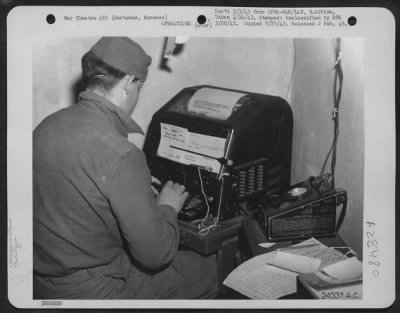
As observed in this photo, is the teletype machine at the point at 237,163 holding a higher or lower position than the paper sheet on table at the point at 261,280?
higher

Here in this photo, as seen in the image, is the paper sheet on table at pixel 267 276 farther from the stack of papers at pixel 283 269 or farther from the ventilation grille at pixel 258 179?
the ventilation grille at pixel 258 179

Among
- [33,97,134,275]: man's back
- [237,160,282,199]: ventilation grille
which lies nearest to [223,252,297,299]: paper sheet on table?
[237,160,282,199]: ventilation grille

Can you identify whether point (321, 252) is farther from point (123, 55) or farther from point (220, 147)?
point (123, 55)

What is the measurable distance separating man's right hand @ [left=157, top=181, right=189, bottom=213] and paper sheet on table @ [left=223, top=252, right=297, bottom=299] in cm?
26

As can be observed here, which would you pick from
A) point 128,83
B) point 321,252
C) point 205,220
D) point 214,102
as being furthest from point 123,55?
point 321,252

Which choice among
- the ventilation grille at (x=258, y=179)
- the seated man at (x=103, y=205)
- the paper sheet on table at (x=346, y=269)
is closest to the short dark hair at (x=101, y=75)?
the seated man at (x=103, y=205)

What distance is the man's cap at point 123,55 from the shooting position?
4.32 feet

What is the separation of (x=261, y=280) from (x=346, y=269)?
25cm

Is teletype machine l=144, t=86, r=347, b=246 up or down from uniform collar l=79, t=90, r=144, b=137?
down

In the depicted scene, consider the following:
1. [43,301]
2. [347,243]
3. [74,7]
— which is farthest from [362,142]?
[43,301]

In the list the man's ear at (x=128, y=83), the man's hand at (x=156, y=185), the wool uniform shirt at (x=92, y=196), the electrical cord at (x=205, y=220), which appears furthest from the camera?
the man's hand at (x=156, y=185)

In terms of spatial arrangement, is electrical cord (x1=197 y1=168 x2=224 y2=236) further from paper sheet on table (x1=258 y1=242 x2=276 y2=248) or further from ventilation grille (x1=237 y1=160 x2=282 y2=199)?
paper sheet on table (x1=258 y1=242 x2=276 y2=248)

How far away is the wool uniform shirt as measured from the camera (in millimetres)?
1222

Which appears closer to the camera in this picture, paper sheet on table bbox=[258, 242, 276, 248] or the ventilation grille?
paper sheet on table bbox=[258, 242, 276, 248]
